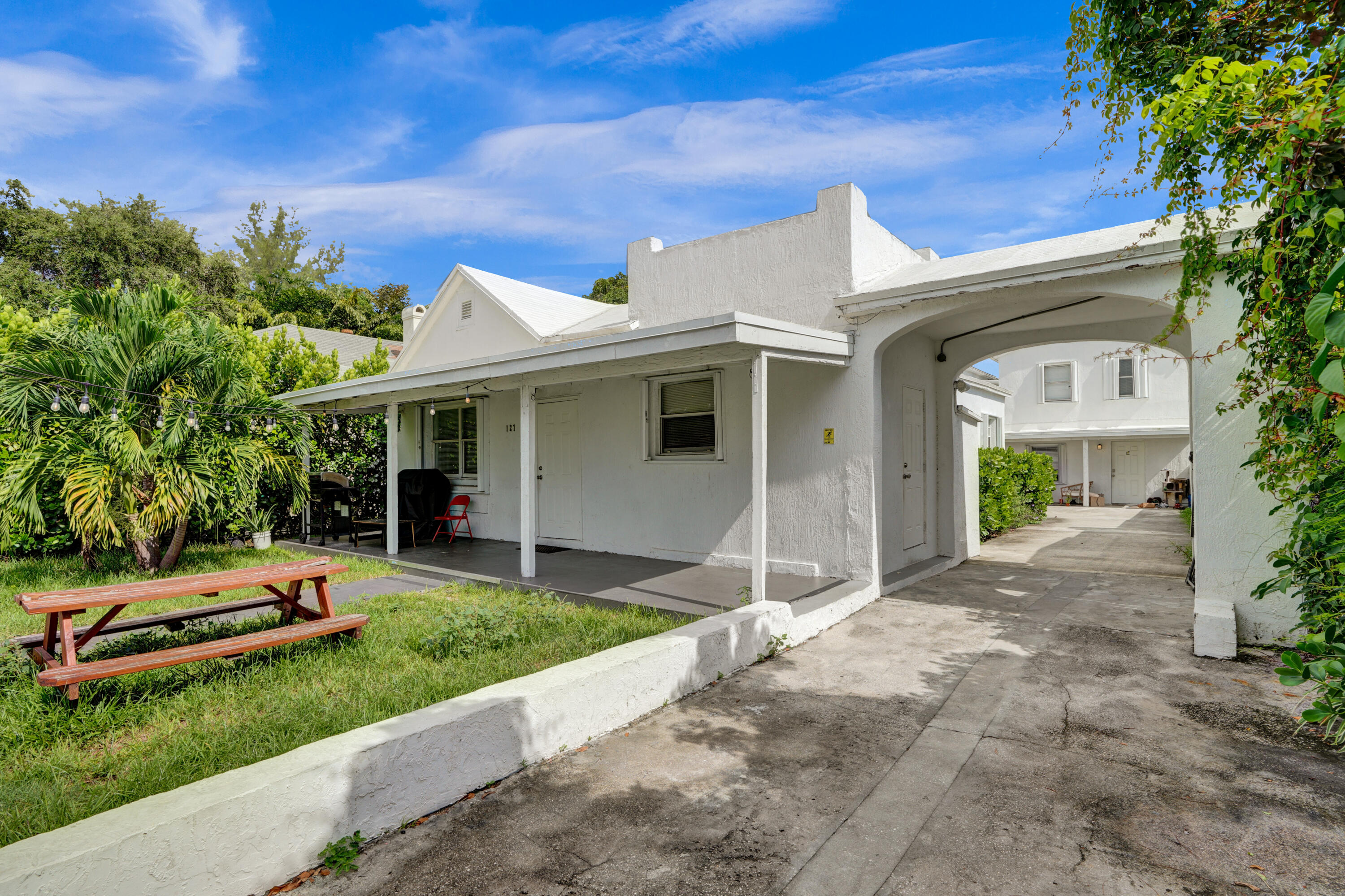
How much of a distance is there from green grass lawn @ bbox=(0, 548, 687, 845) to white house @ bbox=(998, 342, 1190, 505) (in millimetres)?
19074

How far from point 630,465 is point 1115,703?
6.27 metres

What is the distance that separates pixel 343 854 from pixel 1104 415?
2351 cm

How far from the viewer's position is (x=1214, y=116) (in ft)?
8.05

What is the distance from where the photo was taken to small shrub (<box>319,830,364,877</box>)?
2.55 metres

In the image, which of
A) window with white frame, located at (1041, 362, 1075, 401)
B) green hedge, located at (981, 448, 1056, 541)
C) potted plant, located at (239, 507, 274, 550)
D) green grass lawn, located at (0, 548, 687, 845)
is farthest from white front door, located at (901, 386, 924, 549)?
window with white frame, located at (1041, 362, 1075, 401)

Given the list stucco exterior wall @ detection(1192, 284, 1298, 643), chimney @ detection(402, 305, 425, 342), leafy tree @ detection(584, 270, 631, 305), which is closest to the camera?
stucco exterior wall @ detection(1192, 284, 1298, 643)

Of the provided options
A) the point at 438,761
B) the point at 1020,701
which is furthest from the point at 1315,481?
the point at 438,761

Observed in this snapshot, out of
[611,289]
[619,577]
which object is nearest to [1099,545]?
[619,577]

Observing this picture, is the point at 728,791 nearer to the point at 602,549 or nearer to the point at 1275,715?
the point at 1275,715

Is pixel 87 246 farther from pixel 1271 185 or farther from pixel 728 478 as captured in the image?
pixel 1271 185

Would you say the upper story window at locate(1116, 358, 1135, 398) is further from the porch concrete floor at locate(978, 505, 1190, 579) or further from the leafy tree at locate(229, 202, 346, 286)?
the leafy tree at locate(229, 202, 346, 286)

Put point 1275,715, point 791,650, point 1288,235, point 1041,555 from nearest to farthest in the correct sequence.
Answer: point 1288,235, point 1275,715, point 791,650, point 1041,555

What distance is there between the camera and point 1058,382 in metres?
21.4

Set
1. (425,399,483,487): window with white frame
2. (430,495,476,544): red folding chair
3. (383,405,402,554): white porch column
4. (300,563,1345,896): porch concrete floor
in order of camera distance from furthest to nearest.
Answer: (425,399,483,487): window with white frame → (430,495,476,544): red folding chair → (383,405,402,554): white porch column → (300,563,1345,896): porch concrete floor
